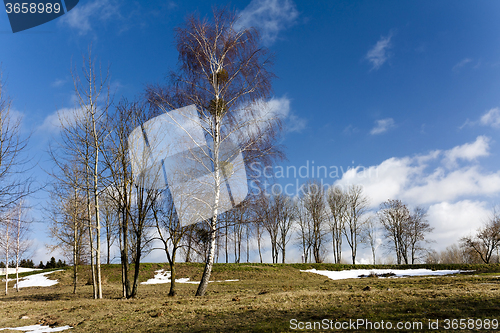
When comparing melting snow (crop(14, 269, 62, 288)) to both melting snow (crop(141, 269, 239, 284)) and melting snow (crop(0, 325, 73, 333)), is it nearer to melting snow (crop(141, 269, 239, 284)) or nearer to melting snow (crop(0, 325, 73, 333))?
melting snow (crop(141, 269, 239, 284))

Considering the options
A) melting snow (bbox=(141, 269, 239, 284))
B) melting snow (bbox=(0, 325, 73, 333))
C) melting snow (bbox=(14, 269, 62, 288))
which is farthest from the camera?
melting snow (bbox=(14, 269, 62, 288))

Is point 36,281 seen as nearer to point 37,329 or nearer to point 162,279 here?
point 162,279

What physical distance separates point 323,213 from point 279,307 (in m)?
36.1

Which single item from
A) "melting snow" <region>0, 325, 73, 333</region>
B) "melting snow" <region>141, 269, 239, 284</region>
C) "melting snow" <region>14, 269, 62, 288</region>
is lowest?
"melting snow" <region>14, 269, 62, 288</region>

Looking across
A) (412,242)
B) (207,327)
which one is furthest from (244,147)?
(412,242)

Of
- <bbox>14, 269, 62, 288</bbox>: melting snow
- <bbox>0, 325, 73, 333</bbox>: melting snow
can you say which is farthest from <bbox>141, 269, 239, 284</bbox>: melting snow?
<bbox>0, 325, 73, 333</bbox>: melting snow

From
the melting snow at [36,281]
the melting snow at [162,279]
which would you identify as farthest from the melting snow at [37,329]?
the melting snow at [36,281]

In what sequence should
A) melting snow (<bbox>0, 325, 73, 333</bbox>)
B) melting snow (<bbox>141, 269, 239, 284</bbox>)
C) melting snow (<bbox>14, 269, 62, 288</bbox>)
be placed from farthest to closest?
→ melting snow (<bbox>14, 269, 62, 288</bbox>) → melting snow (<bbox>141, 269, 239, 284</bbox>) → melting snow (<bbox>0, 325, 73, 333</bbox>)

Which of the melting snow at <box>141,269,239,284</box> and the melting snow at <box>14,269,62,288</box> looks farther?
the melting snow at <box>14,269,62,288</box>

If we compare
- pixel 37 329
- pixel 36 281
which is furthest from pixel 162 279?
pixel 37 329

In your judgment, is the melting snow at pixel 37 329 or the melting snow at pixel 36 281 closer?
the melting snow at pixel 37 329

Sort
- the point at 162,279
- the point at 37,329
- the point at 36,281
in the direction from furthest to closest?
the point at 36,281
the point at 162,279
the point at 37,329

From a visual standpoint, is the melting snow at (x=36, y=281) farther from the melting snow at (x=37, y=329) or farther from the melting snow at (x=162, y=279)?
the melting snow at (x=37, y=329)

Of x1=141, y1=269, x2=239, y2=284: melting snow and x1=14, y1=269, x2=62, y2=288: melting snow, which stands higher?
x1=141, y1=269, x2=239, y2=284: melting snow
